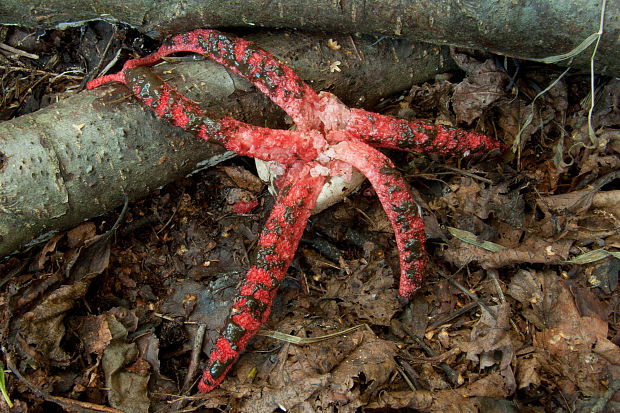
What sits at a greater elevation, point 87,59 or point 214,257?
point 87,59

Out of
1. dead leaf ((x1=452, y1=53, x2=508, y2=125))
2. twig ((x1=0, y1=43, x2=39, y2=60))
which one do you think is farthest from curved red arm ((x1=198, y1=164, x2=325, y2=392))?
twig ((x1=0, y1=43, x2=39, y2=60))

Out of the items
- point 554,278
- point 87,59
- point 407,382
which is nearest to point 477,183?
point 554,278

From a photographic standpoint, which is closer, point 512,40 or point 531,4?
point 531,4

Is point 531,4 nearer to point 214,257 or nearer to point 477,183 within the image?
point 477,183

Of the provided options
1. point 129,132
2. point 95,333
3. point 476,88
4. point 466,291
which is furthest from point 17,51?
point 466,291

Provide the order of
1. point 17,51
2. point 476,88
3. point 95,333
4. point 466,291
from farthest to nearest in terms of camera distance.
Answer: point 17,51
point 476,88
point 466,291
point 95,333

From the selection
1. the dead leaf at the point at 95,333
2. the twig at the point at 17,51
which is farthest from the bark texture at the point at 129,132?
the twig at the point at 17,51

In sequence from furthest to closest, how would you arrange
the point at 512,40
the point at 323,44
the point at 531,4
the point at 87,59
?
the point at 87,59
the point at 323,44
the point at 512,40
the point at 531,4

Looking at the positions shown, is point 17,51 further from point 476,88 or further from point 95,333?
point 476,88
